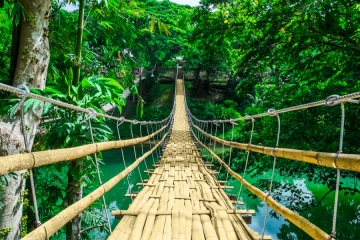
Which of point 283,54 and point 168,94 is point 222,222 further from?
point 168,94

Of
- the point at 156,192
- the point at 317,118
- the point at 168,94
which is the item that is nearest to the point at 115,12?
the point at 156,192

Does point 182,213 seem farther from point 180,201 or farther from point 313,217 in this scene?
point 313,217

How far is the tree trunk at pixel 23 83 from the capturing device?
4.80 feet

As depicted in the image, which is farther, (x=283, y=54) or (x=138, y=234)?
(x=283, y=54)

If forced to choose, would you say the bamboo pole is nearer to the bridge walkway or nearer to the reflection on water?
the bridge walkway

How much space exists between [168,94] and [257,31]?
1379 cm

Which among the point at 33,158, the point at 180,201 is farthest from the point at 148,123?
the point at 33,158

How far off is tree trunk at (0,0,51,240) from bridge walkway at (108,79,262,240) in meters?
0.53

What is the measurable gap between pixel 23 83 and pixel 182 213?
113 cm

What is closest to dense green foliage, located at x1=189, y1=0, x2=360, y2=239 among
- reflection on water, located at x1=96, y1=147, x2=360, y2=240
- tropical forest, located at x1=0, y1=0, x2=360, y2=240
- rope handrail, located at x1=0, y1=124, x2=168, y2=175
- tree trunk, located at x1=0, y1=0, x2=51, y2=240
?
tropical forest, located at x1=0, y1=0, x2=360, y2=240

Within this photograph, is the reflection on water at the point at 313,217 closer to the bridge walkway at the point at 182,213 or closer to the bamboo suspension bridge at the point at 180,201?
the bridge walkway at the point at 182,213

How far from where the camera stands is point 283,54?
167 inches

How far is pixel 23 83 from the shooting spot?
1.62 metres

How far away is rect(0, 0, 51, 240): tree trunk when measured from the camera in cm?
146
